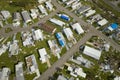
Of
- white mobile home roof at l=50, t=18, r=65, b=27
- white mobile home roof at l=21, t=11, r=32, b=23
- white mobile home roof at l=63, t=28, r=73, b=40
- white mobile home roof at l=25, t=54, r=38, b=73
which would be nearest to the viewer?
white mobile home roof at l=25, t=54, r=38, b=73

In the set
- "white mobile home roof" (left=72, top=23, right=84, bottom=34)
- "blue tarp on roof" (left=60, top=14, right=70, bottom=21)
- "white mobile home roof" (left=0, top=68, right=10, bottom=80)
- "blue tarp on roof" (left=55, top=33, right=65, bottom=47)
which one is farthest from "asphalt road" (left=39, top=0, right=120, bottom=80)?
"white mobile home roof" (left=0, top=68, right=10, bottom=80)

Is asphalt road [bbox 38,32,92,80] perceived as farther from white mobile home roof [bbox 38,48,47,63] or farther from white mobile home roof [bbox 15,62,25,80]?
white mobile home roof [bbox 15,62,25,80]

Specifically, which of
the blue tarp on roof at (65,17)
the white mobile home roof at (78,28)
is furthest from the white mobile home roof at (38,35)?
the white mobile home roof at (78,28)

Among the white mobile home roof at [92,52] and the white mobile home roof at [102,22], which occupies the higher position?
the white mobile home roof at [102,22]

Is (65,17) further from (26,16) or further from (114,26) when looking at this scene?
(114,26)

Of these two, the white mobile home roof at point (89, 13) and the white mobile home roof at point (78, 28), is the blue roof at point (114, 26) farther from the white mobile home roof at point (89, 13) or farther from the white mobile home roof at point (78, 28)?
the white mobile home roof at point (78, 28)

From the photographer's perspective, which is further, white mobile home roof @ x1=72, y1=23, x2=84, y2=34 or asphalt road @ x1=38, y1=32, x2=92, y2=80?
white mobile home roof @ x1=72, y1=23, x2=84, y2=34

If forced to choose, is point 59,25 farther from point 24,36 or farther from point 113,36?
point 113,36

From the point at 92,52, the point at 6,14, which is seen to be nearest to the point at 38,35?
the point at 6,14
